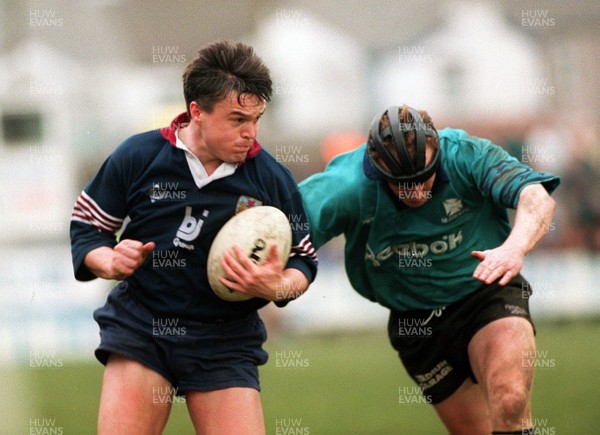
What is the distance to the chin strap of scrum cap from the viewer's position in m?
5.52

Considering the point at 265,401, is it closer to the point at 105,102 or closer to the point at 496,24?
the point at 105,102

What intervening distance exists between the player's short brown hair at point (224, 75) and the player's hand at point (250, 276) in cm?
73

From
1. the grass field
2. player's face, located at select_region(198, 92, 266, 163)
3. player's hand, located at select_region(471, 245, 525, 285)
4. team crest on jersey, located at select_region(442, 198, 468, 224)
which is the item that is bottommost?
the grass field

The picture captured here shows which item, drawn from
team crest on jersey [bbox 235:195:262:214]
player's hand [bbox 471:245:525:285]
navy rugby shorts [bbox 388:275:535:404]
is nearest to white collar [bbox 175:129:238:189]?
team crest on jersey [bbox 235:195:262:214]

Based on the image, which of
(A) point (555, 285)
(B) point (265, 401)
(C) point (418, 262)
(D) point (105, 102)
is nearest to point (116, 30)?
(D) point (105, 102)

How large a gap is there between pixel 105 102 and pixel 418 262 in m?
24.0

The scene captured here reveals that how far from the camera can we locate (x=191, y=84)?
16.5ft

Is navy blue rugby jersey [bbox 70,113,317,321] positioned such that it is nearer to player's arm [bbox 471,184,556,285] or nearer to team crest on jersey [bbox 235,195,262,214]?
team crest on jersey [bbox 235,195,262,214]

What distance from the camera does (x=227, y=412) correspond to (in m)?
4.88

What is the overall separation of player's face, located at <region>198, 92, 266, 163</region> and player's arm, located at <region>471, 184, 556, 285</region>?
125cm

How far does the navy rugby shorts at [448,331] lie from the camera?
5844 millimetres

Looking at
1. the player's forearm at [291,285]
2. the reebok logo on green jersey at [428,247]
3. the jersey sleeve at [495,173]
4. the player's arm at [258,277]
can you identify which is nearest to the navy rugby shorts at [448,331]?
the reebok logo on green jersey at [428,247]

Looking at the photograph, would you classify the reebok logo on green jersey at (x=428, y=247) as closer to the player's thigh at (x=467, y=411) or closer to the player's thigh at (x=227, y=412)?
the player's thigh at (x=467, y=411)

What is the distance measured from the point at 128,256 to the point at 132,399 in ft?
2.27
